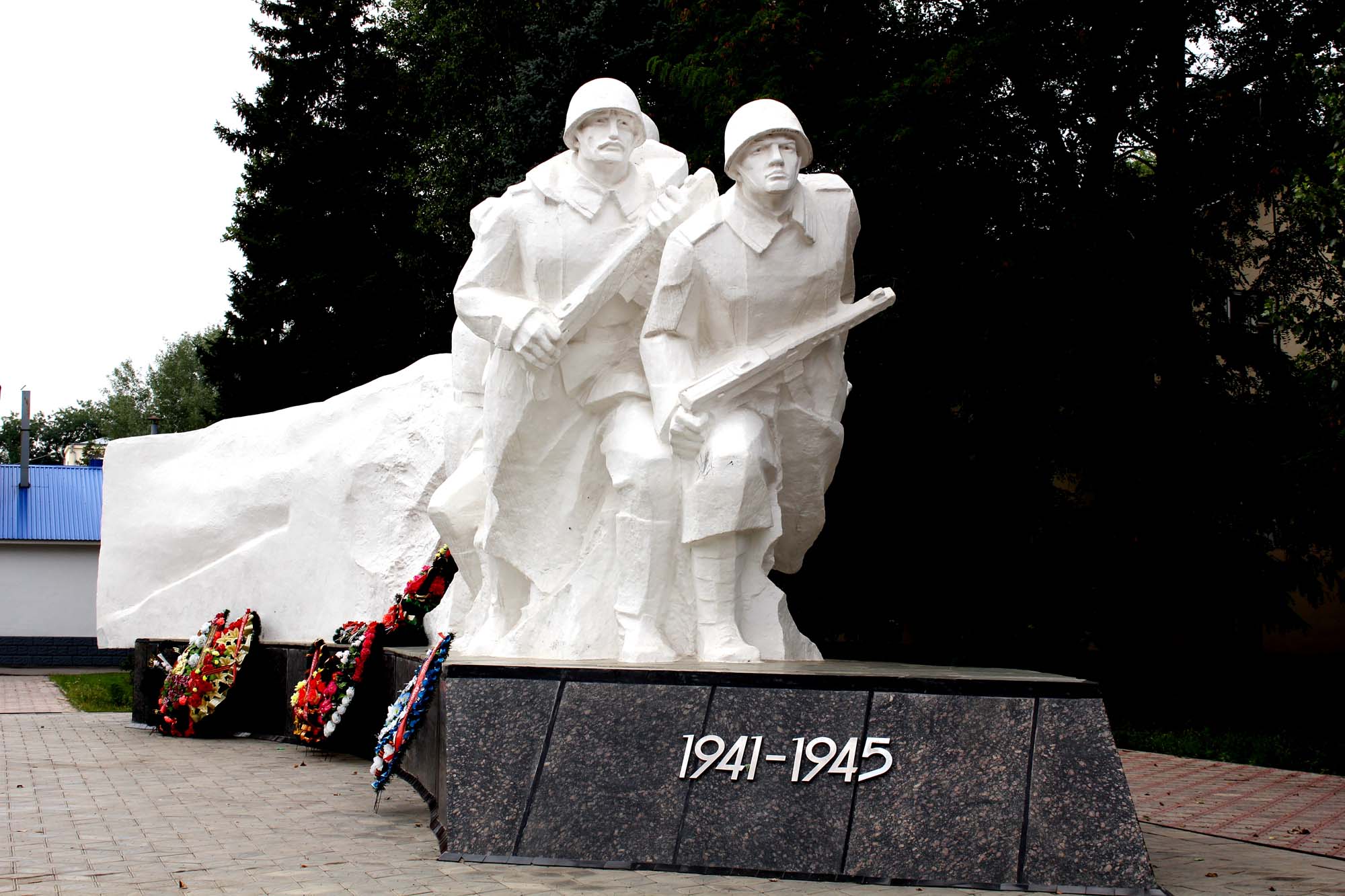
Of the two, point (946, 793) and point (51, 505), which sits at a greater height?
point (51, 505)

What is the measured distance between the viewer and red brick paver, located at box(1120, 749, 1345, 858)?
629 cm

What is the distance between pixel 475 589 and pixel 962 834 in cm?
368

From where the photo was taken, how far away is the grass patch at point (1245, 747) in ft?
31.2

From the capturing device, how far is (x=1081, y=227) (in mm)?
11688

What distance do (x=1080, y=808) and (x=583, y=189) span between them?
3604mm

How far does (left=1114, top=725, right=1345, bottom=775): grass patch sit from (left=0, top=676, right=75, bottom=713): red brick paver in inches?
356

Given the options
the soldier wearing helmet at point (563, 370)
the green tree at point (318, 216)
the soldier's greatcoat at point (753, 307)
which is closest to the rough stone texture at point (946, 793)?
the soldier's greatcoat at point (753, 307)

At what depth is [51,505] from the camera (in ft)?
75.7

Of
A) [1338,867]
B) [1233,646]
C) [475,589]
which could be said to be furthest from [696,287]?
[1233,646]

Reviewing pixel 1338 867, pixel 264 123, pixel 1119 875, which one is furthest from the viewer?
pixel 264 123

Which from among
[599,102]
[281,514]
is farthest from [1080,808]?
[281,514]

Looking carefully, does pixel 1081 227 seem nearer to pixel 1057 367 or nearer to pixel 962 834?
pixel 1057 367

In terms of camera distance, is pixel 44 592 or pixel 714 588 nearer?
pixel 714 588

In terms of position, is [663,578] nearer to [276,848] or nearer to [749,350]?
[749,350]
